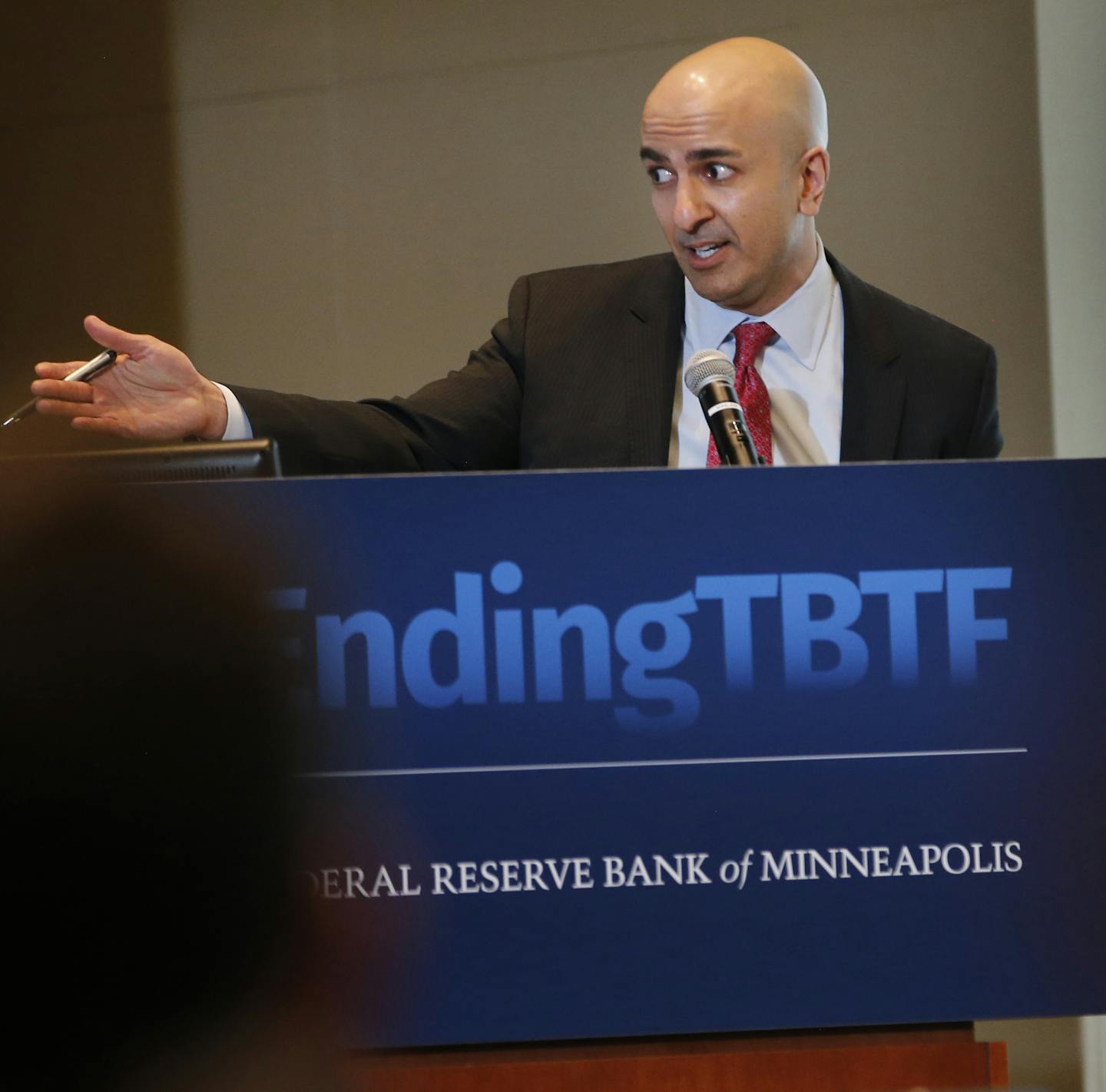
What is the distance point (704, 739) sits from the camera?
0.90m

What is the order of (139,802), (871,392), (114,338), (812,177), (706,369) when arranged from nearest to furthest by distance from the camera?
(139,802) → (706,369) → (114,338) → (871,392) → (812,177)

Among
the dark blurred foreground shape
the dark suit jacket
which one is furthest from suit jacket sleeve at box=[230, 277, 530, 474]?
the dark blurred foreground shape

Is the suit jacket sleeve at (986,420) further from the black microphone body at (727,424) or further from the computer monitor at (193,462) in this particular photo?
the computer monitor at (193,462)

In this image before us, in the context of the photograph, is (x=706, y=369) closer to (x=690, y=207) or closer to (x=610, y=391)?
(x=610, y=391)

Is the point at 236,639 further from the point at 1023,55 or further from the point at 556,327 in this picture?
the point at 1023,55

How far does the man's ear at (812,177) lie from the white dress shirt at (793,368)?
3.7 inches

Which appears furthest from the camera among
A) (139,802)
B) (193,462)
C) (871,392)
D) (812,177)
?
(812,177)

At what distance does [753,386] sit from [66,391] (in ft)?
3.21

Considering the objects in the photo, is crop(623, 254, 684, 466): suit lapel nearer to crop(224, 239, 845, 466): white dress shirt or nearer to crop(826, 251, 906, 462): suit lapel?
crop(224, 239, 845, 466): white dress shirt

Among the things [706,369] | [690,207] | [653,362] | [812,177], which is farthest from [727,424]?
[812,177]

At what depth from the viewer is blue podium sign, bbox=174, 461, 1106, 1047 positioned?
0.90 meters

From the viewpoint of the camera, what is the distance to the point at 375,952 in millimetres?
895

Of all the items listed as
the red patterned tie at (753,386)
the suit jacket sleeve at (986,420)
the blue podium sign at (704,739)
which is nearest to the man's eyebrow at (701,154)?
the red patterned tie at (753,386)

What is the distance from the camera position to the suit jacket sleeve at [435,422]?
1794 mm
